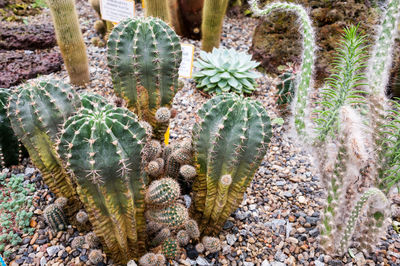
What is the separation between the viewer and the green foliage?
2.22 metres

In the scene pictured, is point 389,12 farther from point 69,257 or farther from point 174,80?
point 69,257

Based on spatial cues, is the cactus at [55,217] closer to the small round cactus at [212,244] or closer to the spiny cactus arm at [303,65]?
the small round cactus at [212,244]

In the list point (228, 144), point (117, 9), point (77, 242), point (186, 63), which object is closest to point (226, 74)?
point (186, 63)

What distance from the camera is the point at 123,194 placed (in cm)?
163

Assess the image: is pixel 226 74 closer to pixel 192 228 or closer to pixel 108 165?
pixel 192 228

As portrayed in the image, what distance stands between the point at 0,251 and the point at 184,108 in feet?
7.66

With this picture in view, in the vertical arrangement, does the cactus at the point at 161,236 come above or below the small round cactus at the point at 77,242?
above

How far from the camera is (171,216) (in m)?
1.89

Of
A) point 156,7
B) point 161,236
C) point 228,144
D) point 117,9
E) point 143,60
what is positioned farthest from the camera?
point 117,9

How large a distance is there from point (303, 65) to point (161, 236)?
1.66m

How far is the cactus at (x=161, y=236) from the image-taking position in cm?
206

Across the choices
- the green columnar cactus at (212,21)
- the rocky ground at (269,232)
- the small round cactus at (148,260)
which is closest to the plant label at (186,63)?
the rocky ground at (269,232)

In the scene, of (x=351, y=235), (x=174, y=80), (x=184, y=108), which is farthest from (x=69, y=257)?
(x=184, y=108)

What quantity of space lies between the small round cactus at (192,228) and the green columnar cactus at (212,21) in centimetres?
320
